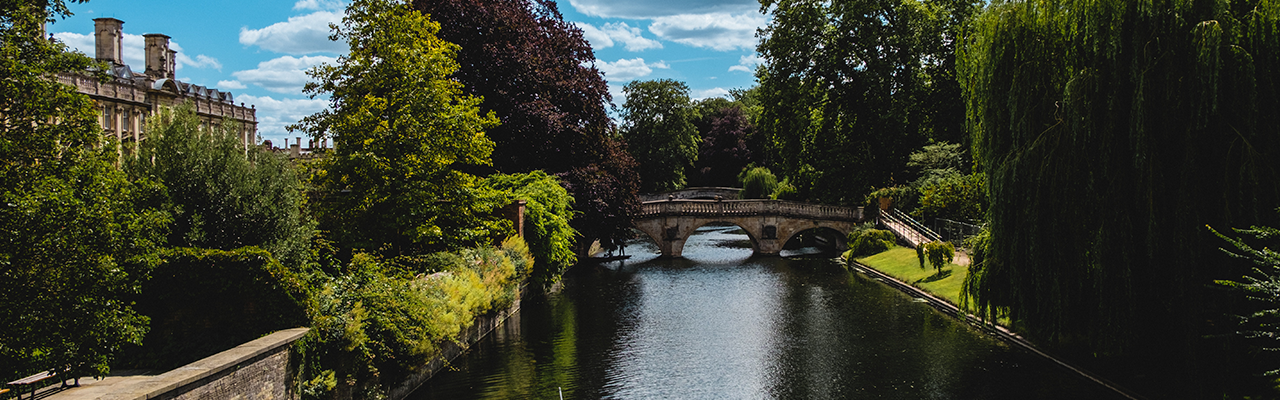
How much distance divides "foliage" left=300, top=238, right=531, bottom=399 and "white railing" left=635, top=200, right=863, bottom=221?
25854mm

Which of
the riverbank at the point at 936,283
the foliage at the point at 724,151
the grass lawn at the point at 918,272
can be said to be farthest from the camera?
the foliage at the point at 724,151

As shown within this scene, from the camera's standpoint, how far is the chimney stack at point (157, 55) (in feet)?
163

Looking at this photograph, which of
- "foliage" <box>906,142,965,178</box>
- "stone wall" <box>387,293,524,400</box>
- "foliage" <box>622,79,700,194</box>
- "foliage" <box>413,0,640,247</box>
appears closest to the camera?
"stone wall" <box>387,293,524,400</box>

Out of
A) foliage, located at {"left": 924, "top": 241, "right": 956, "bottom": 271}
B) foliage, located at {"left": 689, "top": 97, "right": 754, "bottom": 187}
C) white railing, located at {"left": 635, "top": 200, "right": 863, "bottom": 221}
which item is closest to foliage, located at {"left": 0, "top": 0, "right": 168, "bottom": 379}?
foliage, located at {"left": 924, "top": 241, "right": 956, "bottom": 271}

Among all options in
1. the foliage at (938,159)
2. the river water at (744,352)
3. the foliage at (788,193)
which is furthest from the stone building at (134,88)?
the foliage at (788,193)

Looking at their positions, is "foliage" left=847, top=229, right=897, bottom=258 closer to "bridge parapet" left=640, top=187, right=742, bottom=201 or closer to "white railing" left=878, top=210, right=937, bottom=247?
"white railing" left=878, top=210, right=937, bottom=247

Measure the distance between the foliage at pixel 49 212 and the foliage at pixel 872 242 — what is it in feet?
109

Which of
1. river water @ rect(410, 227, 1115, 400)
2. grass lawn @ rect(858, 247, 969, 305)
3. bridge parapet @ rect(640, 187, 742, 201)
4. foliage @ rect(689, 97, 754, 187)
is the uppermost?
foliage @ rect(689, 97, 754, 187)

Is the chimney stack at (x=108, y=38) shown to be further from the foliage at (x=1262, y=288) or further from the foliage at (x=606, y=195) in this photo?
the foliage at (x=1262, y=288)

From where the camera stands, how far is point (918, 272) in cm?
3112

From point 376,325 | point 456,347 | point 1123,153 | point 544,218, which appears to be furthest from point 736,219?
point 376,325

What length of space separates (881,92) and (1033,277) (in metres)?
27.9

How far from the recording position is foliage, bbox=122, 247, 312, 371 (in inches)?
472

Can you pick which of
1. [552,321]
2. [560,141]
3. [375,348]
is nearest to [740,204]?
[560,141]
